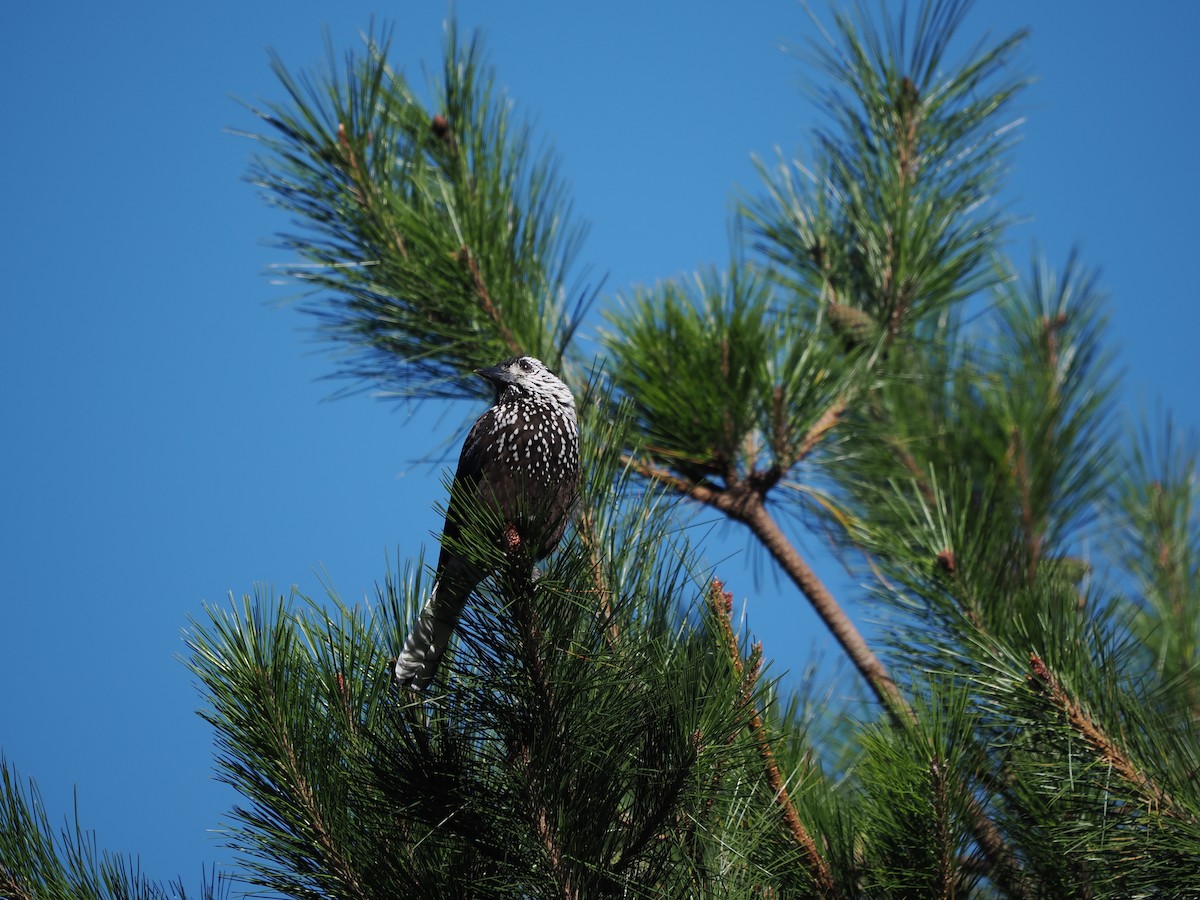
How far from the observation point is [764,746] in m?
2.00

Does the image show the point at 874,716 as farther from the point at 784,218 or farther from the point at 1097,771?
the point at 784,218

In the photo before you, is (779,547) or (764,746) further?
(779,547)

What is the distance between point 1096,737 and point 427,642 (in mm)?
1087

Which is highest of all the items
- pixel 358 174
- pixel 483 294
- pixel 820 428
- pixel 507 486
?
pixel 358 174

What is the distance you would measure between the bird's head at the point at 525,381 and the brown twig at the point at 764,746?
2.12ft

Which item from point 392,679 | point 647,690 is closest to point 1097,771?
point 647,690

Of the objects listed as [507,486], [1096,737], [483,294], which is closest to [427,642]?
[507,486]

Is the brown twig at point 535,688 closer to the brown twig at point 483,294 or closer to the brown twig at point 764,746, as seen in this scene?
the brown twig at point 764,746

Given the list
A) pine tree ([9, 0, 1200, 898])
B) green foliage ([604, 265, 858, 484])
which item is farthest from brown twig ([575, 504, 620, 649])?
green foliage ([604, 265, 858, 484])

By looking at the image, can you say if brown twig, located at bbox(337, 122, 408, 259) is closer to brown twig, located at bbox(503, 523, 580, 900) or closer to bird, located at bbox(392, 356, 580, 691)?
bird, located at bbox(392, 356, 580, 691)

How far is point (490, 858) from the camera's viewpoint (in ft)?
6.07

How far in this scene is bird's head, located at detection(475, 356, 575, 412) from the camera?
2.48 m

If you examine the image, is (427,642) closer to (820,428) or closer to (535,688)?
(535,688)

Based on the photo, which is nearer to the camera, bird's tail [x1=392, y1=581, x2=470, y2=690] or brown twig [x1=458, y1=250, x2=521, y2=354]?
bird's tail [x1=392, y1=581, x2=470, y2=690]
